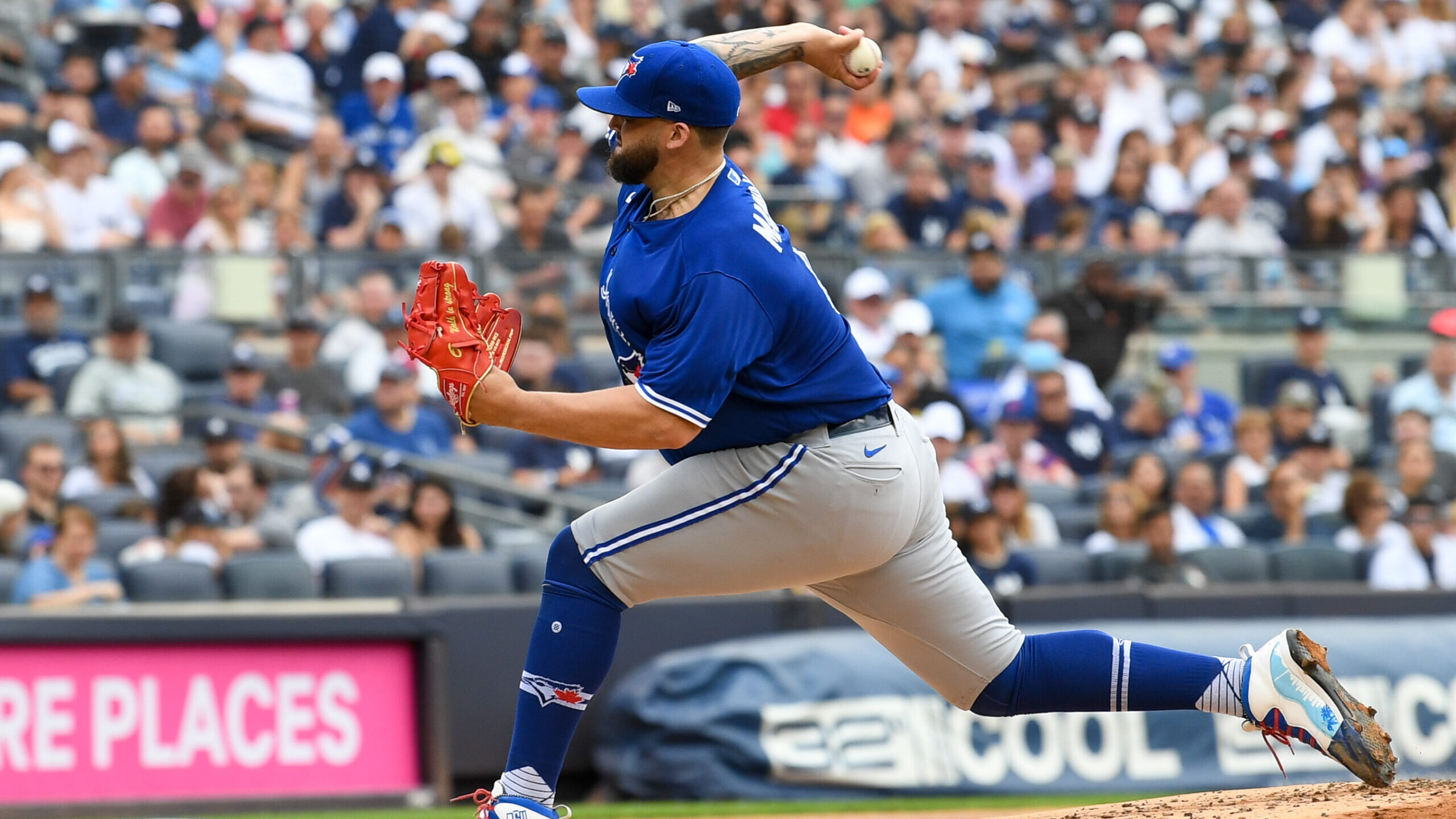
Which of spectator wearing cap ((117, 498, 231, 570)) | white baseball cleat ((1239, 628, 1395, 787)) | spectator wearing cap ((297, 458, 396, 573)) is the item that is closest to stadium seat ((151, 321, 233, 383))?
spectator wearing cap ((297, 458, 396, 573))

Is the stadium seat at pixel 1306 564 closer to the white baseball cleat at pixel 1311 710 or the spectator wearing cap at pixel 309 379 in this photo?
the spectator wearing cap at pixel 309 379

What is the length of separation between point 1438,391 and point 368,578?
262 inches

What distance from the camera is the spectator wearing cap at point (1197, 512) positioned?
9438 mm

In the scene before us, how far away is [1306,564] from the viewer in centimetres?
914

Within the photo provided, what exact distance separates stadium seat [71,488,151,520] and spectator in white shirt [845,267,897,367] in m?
3.99

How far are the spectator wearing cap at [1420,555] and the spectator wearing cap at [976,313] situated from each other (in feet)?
7.99

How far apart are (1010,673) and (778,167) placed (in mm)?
8203

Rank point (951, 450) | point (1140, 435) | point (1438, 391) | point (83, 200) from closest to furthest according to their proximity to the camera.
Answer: point (951, 450), point (83, 200), point (1140, 435), point (1438, 391)

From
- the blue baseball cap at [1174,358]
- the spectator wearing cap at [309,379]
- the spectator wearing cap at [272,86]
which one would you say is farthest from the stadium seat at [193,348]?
the blue baseball cap at [1174,358]

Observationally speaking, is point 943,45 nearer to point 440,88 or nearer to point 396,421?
point 440,88

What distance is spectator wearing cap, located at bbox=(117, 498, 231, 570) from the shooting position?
7668 mm

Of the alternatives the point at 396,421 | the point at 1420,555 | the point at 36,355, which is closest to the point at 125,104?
the point at 36,355

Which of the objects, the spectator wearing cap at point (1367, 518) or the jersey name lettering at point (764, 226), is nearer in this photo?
the jersey name lettering at point (764, 226)

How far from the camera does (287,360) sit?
9430 millimetres
